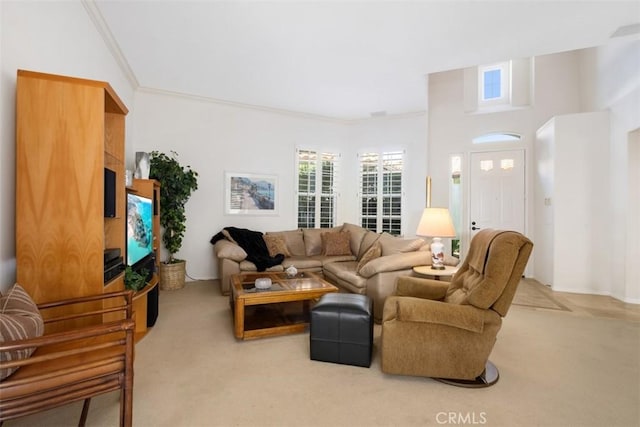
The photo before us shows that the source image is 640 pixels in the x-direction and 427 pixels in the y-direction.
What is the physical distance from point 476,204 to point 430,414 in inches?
191

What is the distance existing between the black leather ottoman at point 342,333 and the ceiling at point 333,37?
8.60ft

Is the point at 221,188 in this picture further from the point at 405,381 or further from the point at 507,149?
the point at 507,149

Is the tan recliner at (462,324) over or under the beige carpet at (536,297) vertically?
over

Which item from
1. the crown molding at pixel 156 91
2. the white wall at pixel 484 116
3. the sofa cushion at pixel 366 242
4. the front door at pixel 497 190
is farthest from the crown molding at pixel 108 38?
the front door at pixel 497 190

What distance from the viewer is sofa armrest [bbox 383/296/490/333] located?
6.08 feet

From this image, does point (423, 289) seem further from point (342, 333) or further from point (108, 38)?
point (108, 38)

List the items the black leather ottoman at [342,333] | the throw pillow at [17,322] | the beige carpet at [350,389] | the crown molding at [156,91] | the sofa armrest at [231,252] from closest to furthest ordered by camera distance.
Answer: the throw pillow at [17,322] → the beige carpet at [350,389] → the black leather ottoman at [342,333] → the crown molding at [156,91] → the sofa armrest at [231,252]

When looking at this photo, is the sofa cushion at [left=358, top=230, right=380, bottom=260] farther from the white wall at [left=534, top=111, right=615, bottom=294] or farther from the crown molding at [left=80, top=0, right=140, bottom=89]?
the crown molding at [left=80, top=0, right=140, bottom=89]

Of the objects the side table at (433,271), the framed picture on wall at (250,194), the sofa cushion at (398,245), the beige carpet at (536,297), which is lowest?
the beige carpet at (536,297)

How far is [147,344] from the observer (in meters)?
2.56

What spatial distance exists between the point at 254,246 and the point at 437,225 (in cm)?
269

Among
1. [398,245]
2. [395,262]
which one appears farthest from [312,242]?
[395,262]

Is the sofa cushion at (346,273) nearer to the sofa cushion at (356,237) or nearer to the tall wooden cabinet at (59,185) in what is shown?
the sofa cushion at (356,237)

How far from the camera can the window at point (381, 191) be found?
5777 mm
